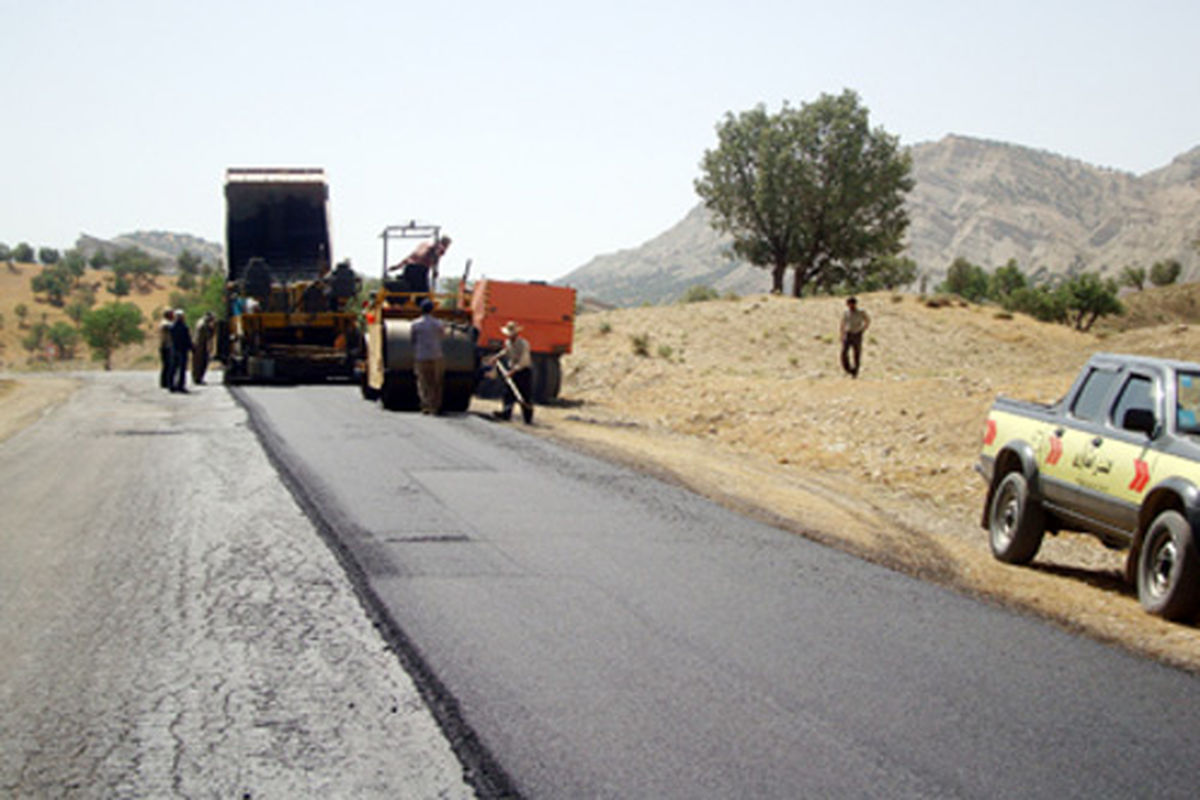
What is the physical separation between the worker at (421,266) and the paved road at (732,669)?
41.3ft

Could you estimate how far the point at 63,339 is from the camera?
97438 millimetres

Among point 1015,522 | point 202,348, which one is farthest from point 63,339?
point 1015,522

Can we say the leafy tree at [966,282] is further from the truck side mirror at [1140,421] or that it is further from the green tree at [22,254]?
the green tree at [22,254]

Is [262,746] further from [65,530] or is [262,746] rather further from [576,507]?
[576,507]

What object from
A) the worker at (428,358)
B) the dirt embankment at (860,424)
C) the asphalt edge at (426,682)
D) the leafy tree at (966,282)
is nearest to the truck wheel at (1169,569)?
the dirt embankment at (860,424)

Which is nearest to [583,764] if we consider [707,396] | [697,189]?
[707,396]

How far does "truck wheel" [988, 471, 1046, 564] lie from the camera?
10.3 meters

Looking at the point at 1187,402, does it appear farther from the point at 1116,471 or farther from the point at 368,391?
the point at 368,391

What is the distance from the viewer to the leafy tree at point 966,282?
311ft

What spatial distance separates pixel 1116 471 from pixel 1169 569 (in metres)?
0.97

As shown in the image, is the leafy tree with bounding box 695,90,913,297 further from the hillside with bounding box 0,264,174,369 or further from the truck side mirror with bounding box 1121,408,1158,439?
the truck side mirror with bounding box 1121,408,1158,439

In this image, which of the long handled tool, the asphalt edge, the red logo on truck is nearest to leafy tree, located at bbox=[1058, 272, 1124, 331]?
the long handled tool

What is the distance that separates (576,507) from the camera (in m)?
11.8

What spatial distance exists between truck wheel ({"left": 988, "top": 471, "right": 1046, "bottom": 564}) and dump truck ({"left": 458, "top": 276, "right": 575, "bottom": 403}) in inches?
584
